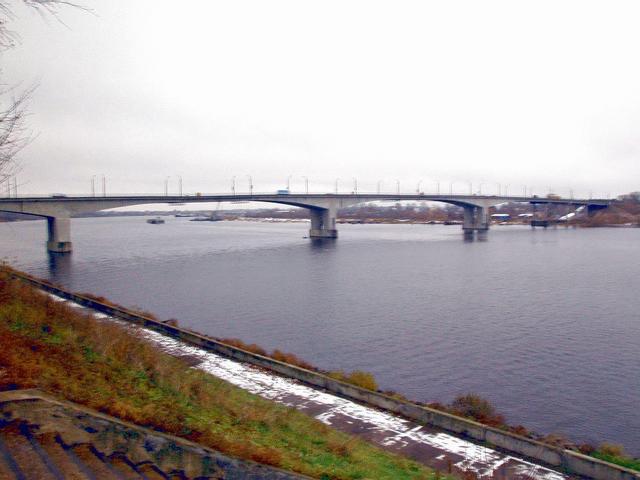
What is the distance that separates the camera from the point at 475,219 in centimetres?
9881

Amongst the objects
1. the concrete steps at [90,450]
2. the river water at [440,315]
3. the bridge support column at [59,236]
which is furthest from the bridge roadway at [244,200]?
the concrete steps at [90,450]

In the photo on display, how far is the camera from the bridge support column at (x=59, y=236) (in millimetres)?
52031

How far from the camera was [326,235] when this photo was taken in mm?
76938

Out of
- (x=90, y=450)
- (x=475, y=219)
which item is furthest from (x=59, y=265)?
(x=475, y=219)

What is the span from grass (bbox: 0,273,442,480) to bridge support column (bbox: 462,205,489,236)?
91.3 meters

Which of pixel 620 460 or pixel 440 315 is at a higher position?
pixel 620 460

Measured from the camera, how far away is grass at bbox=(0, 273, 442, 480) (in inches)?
242

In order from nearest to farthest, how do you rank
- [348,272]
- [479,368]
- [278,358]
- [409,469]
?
1. [409,469]
2. [278,358]
3. [479,368]
4. [348,272]

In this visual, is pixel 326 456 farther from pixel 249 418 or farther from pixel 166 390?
pixel 166 390

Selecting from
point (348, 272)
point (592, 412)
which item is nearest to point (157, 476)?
point (592, 412)

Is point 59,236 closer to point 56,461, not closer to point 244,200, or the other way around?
point 244,200

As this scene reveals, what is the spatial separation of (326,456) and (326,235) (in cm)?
6918

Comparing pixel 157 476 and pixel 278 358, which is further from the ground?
pixel 157 476

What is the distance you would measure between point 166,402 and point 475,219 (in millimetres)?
97039
